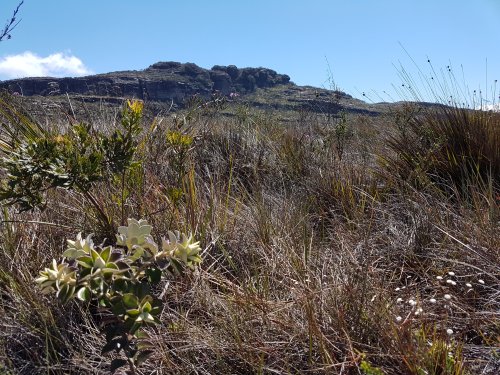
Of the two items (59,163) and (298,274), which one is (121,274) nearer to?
(59,163)

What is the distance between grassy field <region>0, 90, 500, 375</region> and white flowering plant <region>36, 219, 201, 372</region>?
0.67ft

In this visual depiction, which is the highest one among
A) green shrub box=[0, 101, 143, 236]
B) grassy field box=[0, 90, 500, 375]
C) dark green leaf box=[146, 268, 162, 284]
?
green shrub box=[0, 101, 143, 236]

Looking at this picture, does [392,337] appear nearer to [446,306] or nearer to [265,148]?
[446,306]

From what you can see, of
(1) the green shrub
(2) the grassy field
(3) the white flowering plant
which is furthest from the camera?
(1) the green shrub

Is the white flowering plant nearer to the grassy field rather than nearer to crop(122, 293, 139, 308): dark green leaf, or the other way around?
crop(122, 293, 139, 308): dark green leaf

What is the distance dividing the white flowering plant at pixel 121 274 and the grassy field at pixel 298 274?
0.21 metres

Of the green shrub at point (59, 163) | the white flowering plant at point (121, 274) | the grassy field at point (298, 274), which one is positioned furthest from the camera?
the green shrub at point (59, 163)

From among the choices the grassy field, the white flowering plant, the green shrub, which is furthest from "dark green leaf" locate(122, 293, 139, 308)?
the green shrub

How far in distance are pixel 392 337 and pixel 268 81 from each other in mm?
70649

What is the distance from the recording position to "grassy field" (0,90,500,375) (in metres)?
1.68

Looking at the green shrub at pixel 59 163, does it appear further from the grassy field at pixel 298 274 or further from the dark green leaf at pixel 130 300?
the dark green leaf at pixel 130 300

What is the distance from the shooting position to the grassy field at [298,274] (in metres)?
1.68

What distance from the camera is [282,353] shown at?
5.55 ft

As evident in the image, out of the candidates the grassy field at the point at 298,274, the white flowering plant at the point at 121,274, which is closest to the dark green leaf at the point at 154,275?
the white flowering plant at the point at 121,274
